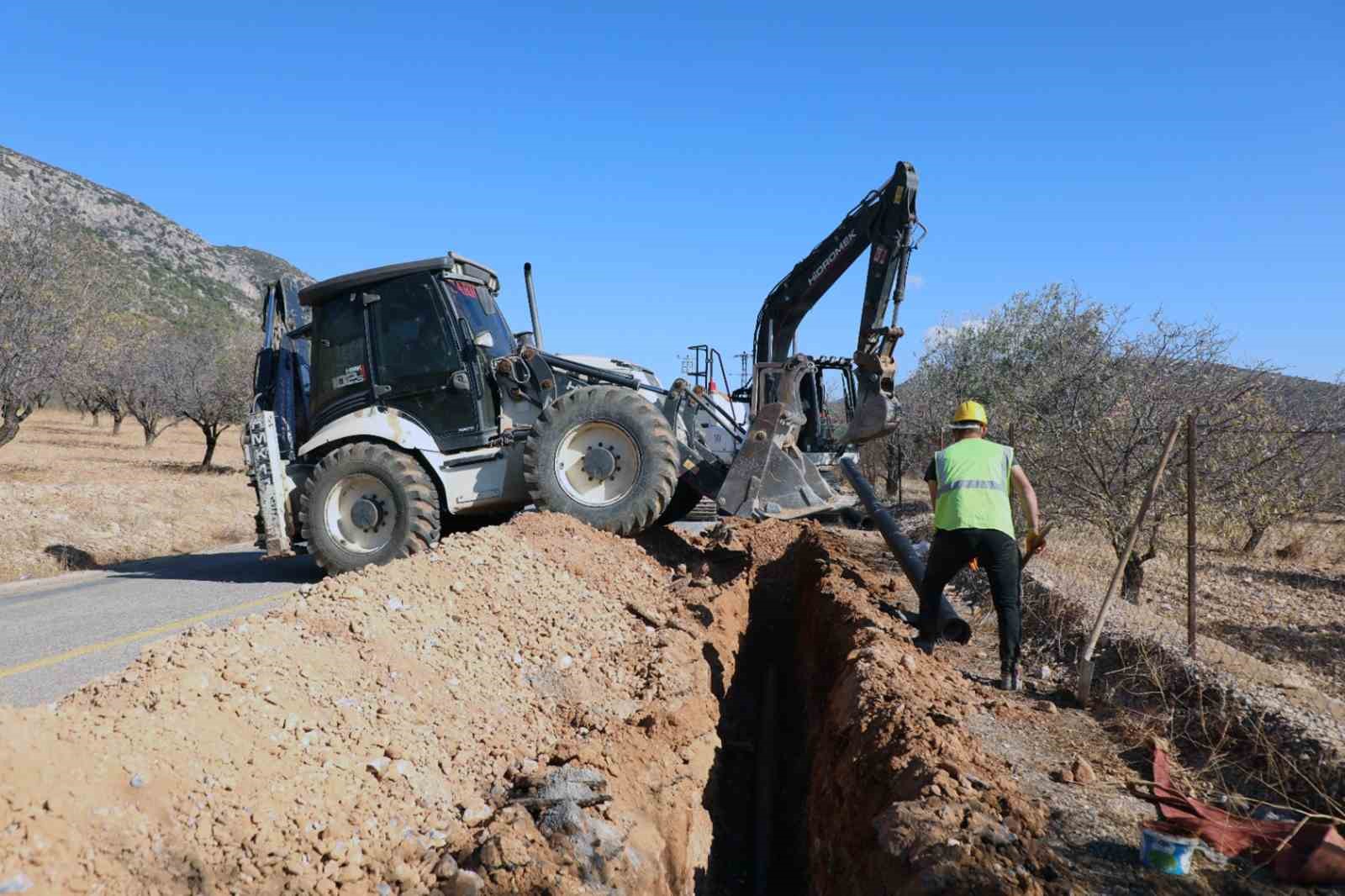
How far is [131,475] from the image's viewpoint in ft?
68.7

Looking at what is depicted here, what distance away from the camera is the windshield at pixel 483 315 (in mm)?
8188

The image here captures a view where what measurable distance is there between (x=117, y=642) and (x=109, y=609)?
1.54 meters

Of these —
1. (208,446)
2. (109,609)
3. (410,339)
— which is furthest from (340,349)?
(208,446)

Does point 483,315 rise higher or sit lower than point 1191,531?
higher

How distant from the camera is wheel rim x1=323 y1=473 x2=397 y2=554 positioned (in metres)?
8.04

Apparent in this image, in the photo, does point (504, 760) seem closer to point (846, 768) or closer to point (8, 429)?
point (846, 768)

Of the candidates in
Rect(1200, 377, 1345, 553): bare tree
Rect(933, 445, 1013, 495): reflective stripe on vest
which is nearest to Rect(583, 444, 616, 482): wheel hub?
Rect(933, 445, 1013, 495): reflective stripe on vest

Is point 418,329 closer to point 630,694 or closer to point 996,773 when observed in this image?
point 630,694

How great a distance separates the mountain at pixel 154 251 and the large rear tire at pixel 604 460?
58.5 m

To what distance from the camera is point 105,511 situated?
43.4 ft

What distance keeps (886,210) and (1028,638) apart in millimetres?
4848

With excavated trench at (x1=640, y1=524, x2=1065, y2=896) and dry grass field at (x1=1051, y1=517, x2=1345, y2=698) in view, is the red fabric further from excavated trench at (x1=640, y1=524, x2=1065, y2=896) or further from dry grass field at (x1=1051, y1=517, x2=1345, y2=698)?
dry grass field at (x1=1051, y1=517, x2=1345, y2=698)

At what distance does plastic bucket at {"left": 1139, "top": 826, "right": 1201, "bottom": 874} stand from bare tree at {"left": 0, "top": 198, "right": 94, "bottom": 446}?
19999 mm

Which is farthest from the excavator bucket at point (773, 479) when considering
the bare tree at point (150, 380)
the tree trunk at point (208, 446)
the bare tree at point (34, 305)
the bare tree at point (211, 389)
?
the bare tree at point (150, 380)
